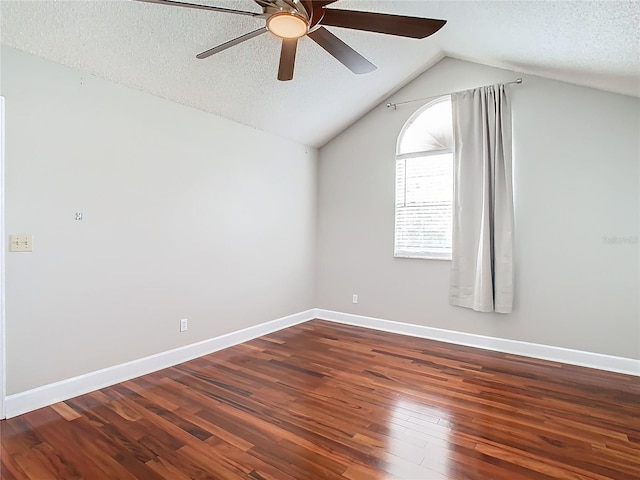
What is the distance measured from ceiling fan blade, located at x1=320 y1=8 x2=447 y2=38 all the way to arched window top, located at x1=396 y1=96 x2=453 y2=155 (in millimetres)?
2303

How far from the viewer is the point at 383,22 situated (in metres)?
1.91

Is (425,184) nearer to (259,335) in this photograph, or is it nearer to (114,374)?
(259,335)

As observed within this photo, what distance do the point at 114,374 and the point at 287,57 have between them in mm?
2737

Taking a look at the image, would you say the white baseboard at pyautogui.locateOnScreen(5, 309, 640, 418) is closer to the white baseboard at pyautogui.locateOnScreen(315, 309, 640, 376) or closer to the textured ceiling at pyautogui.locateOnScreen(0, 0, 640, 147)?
the white baseboard at pyautogui.locateOnScreen(315, 309, 640, 376)

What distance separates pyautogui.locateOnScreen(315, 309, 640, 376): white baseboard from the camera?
3148 mm

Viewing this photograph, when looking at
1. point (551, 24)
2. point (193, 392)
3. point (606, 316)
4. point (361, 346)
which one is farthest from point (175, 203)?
point (606, 316)

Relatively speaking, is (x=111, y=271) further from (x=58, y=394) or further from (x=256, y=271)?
(x=256, y=271)

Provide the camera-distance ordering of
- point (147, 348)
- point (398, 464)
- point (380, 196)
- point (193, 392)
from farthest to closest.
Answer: point (380, 196)
point (147, 348)
point (193, 392)
point (398, 464)

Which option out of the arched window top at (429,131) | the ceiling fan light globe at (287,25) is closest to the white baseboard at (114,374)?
the ceiling fan light globe at (287,25)

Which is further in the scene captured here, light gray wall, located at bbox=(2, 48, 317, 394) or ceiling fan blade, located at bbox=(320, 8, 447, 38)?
light gray wall, located at bbox=(2, 48, 317, 394)

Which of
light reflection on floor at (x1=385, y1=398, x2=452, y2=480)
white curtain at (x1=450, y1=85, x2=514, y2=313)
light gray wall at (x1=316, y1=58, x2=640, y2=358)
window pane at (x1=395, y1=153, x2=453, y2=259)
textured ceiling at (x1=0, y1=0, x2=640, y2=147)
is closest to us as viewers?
light reflection on floor at (x1=385, y1=398, x2=452, y2=480)

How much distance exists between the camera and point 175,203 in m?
3.22

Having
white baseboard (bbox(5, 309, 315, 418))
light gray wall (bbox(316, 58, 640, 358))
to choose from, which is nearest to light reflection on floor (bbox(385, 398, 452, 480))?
light gray wall (bbox(316, 58, 640, 358))

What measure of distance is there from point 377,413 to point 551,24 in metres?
2.96
